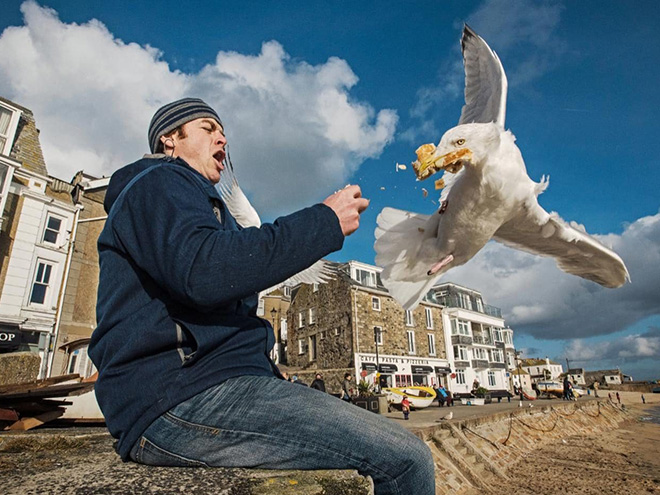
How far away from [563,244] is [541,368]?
264 feet

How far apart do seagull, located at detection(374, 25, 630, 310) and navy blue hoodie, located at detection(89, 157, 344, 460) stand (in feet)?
7.77

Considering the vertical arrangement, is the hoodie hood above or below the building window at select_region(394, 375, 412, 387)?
above

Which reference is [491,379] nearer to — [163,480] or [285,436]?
[285,436]

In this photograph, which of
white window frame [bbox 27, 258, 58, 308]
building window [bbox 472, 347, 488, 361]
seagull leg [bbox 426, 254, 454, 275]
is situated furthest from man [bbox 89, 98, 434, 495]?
building window [bbox 472, 347, 488, 361]

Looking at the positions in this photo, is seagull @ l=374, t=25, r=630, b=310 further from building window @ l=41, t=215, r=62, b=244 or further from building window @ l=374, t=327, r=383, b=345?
building window @ l=374, t=327, r=383, b=345

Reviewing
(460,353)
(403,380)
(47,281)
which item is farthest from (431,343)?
(47,281)

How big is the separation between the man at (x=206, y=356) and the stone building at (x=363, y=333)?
888 inches

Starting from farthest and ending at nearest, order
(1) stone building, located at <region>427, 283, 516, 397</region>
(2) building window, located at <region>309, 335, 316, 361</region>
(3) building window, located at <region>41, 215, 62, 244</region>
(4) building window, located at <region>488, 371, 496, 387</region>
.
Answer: (4) building window, located at <region>488, 371, 496, 387</region>, (1) stone building, located at <region>427, 283, 516, 397</region>, (2) building window, located at <region>309, 335, 316, 361</region>, (3) building window, located at <region>41, 215, 62, 244</region>

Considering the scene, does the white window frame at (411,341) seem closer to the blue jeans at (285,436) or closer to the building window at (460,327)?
the building window at (460,327)

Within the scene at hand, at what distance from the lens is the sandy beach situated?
33.7 ft

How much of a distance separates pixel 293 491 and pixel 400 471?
369mm

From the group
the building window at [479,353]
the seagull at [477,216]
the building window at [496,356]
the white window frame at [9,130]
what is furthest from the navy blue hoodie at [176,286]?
the building window at [496,356]

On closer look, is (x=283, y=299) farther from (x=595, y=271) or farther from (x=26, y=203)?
(x=595, y=271)

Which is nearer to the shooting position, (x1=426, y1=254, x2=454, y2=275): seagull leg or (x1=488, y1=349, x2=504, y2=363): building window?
(x1=426, y1=254, x2=454, y2=275): seagull leg
